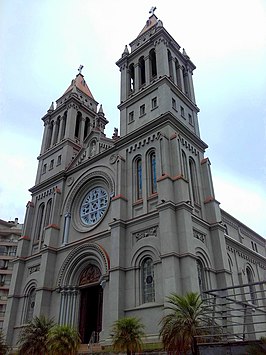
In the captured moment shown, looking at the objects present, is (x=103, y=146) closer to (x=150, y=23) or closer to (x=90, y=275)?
(x=90, y=275)

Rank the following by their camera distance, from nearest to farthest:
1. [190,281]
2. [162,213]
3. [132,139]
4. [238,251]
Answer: [190,281] → [162,213] → [132,139] → [238,251]

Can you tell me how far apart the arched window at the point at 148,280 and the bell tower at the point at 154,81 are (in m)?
11.1

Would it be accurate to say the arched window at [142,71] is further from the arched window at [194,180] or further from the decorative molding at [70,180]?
the decorative molding at [70,180]

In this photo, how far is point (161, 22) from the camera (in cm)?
3167

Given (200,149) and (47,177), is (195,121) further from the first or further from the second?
(47,177)

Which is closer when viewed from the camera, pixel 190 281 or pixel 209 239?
pixel 190 281

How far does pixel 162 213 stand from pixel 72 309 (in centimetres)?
1045

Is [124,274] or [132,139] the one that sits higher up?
[132,139]

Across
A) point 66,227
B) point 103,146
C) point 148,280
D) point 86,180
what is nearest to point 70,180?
point 86,180

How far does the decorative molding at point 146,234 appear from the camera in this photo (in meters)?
21.2

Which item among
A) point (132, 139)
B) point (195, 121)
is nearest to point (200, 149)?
point (195, 121)

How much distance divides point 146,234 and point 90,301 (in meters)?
8.11

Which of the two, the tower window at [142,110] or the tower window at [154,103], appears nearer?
the tower window at [154,103]

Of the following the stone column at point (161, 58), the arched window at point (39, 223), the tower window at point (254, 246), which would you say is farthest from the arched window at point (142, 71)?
the tower window at point (254, 246)
